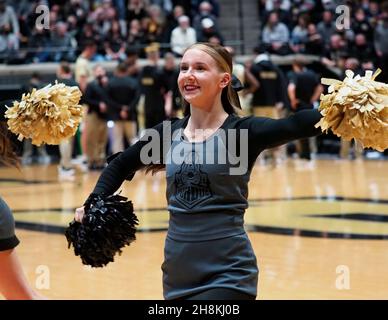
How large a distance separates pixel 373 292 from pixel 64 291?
1.93m

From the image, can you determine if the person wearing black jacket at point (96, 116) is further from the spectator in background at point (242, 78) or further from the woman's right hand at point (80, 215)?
the woman's right hand at point (80, 215)

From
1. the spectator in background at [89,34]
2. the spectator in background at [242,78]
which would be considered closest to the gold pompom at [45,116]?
the spectator in background at [242,78]

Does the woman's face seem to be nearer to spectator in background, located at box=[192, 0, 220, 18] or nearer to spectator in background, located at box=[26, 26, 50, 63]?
spectator in background, located at box=[26, 26, 50, 63]

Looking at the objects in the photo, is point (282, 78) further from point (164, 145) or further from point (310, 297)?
point (164, 145)

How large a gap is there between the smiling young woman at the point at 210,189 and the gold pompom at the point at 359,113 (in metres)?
0.13

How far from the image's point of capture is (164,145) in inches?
150

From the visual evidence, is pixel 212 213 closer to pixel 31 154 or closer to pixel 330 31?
pixel 31 154

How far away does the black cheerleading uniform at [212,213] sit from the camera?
11.5 feet

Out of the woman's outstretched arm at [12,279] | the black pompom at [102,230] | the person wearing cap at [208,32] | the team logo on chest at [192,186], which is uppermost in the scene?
the person wearing cap at [208,32]

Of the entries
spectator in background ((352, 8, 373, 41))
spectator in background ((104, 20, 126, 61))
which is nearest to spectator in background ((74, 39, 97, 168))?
spectator in background ((104, 20, 126, 61))

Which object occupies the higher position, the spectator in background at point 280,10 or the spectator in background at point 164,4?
the spectator in background at point 164,4

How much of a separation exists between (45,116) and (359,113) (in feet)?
4.49

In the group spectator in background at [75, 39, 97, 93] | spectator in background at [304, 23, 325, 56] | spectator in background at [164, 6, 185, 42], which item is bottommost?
spectator in background at [75, 39, 97, 93]

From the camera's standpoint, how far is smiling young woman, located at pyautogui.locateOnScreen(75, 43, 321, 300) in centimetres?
349
